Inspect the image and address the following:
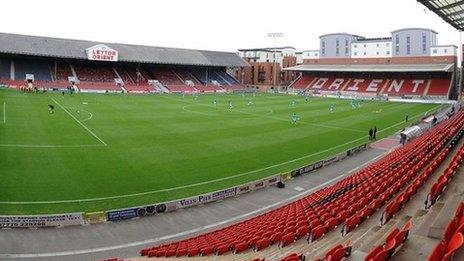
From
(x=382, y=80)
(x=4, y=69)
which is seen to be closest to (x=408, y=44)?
(x=382, y=80)

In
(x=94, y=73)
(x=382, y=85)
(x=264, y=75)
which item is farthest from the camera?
(x=264, y=75)

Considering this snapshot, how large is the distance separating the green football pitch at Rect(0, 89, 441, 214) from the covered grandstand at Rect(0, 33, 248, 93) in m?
20.7

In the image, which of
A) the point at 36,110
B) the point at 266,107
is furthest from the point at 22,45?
the point at 266,107

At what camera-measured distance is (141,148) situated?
1131 inches

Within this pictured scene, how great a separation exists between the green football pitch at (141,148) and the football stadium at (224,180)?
131 mm

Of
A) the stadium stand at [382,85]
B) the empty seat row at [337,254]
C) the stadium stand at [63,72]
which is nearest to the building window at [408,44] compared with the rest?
the stadium stand at [382,85]

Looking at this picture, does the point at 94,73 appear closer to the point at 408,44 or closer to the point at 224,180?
the point at 224,180

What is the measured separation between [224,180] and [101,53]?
6145 centimetres

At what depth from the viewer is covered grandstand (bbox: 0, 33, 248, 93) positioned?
70.2 metres

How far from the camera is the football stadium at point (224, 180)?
955 centimetres

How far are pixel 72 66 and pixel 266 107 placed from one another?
142 feet

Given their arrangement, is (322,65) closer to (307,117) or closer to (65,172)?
(307,117)

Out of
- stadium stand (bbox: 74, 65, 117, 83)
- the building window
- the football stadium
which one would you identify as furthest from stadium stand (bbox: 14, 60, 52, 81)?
the building window

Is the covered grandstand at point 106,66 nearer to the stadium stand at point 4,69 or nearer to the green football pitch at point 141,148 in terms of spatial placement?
the stadium stand at point 4,69
